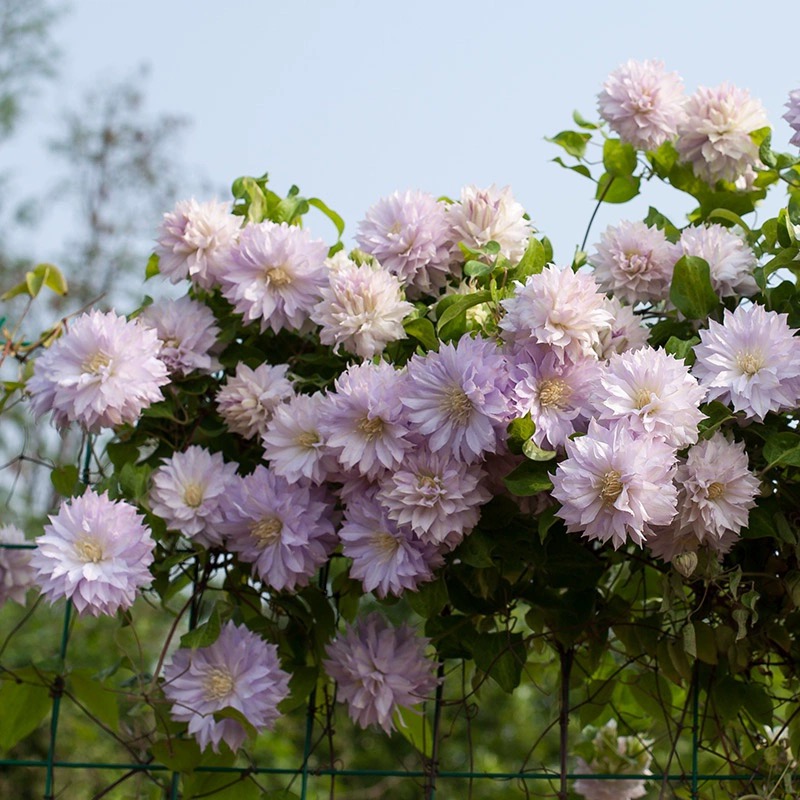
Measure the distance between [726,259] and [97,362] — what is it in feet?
2.06

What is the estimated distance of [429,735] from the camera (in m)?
1.28

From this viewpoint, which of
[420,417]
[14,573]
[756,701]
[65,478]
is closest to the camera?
[420,417]

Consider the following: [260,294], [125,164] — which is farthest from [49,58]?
[260,294]

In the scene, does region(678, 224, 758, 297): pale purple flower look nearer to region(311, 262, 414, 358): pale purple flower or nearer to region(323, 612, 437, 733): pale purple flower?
region(311, 262, 414, 358): pale purple flower

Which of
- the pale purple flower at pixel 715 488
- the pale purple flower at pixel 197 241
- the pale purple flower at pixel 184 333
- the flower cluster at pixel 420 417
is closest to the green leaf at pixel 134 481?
the flower cluster at pixel 420 417

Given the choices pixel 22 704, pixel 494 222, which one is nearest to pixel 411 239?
pixel 494 222

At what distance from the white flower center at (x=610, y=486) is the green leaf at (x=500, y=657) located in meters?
0.35

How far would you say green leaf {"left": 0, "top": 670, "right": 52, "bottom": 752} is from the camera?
1.25 m

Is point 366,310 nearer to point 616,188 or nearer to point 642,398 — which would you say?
point 642,398

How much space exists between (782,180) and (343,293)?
533 millimetres

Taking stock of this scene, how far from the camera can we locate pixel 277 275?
116 cm

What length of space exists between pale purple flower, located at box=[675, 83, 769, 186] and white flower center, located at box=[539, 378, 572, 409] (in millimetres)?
403

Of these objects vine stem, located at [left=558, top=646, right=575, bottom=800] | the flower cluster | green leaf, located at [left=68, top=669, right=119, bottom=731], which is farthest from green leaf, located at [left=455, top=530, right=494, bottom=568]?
green leaf, located at [left=68, top=669, right=119, bottom=731]

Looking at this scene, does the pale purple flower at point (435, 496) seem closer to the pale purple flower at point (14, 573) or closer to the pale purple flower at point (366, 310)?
the pale purple flower at point (366, 310)
